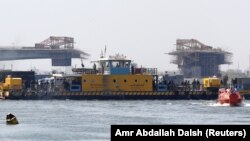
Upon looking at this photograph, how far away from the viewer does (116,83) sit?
107 m

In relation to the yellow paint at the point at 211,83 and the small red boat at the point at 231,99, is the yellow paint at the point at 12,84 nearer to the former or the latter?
the yellow paint at the point at 211,83

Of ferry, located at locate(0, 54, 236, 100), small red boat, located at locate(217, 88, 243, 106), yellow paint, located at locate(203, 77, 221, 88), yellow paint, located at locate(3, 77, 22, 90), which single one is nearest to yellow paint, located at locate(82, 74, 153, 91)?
ferry, located at locate(0, 54, 236, 100)

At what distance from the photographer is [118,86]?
352 ft

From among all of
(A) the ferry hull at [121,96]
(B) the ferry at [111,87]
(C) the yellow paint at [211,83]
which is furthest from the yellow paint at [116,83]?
(C) the yellow paint at [211,83]

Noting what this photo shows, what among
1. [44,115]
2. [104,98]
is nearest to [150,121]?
[44,115]

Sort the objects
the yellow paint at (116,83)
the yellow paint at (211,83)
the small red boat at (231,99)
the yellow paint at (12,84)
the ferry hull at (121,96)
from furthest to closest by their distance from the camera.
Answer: the yellow paint at (211,83)
the yellow paint at (12,84)
the yellow paint at (116,83)
the ferry hull at (121,96)
the small red boat at (231,99)

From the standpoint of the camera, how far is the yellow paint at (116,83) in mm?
106812

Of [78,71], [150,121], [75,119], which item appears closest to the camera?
[150,121]

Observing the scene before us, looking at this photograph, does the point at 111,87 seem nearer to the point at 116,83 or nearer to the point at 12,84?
Answer: the point at 116,83

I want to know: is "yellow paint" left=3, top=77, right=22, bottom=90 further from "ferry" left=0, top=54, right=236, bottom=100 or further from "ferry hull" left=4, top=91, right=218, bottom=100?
"ferry hull" left=4, top=91, right=218, bottom=100

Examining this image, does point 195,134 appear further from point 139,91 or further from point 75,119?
point 139,91

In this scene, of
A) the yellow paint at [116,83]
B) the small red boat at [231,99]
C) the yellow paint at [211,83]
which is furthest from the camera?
the yellow paint at [211,83]

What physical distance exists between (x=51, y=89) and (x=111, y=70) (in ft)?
29.6

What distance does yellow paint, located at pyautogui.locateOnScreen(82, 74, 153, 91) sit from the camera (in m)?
107
